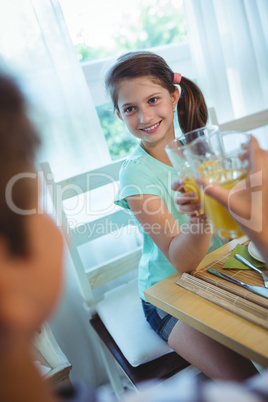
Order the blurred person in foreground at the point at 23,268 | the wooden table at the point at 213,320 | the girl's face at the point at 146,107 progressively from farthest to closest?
the girl's face at the point at 146,107 < the wooden table at the point at 213,320 < the blurred person in foreground at the point at 23,268

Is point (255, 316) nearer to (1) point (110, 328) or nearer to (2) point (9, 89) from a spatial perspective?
(2) point (9, 89)

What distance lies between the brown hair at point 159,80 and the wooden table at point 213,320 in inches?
28.9

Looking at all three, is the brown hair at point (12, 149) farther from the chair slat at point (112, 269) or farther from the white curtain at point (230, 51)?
the white curtain at point (230, 51)

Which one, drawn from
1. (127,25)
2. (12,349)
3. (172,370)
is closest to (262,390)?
(12,349)

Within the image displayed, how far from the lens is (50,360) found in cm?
114

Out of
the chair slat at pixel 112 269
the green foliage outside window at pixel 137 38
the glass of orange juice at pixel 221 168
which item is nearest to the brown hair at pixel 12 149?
the glass of orange juice at pixel 221 168

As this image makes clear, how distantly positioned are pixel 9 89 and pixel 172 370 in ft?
3.27

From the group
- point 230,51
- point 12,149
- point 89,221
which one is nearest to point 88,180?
point 89,221

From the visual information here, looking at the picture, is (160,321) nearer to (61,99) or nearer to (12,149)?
(12,149)

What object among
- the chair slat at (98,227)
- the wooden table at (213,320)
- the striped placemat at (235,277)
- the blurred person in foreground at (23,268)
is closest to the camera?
the blurred person in foreground at (23,268)

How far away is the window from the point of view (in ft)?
5.45

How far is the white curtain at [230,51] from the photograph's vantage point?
5.85 feet

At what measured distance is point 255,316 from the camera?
689 millimetres

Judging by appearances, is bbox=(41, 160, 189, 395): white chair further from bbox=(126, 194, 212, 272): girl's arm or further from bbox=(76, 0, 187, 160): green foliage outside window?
bbox=(76, 0, 187, 160): green foliage outside window
